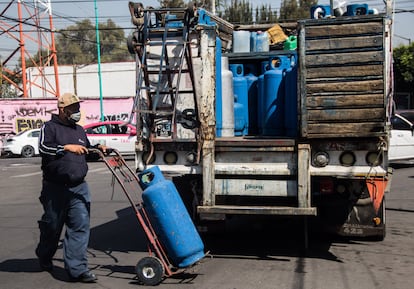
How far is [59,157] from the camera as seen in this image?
5.87m

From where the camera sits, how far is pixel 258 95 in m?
7.38

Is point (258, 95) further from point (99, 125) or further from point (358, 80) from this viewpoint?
point (99, 125)

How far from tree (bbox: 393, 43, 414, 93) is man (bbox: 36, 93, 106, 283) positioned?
31.0 m

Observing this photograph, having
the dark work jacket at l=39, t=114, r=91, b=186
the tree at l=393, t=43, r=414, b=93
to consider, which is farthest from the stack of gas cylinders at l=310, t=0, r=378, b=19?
the tree at l=393, t=43, r=414, b=93

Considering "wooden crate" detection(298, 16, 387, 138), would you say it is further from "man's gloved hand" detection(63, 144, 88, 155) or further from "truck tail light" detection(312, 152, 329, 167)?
"man's gloved hand" detection(63, 144, 88, 155)

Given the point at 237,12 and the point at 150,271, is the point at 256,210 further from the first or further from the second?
the point at 237,12

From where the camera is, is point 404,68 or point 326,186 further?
point 404,68

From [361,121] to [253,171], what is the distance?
127cm

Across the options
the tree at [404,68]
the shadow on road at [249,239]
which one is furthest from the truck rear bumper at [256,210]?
the tree at [404,68]

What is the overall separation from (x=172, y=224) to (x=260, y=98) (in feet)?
7.89

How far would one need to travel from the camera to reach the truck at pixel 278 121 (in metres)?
5.99

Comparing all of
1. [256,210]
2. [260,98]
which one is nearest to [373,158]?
[256,210]

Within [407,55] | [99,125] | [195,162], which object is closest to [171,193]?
[195,162]

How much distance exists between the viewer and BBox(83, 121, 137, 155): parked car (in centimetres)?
2372
